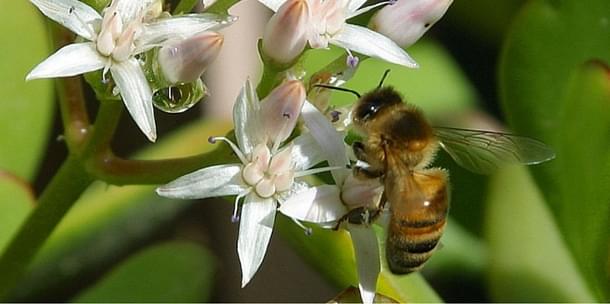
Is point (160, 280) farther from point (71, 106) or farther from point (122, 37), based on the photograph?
point (122, 37)

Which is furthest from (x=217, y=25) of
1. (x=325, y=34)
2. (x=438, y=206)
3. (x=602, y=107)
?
(x=602, y=107)

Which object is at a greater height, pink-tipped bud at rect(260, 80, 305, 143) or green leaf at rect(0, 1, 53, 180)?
pink-tipped bud at rect(260, 80, 305, 143)

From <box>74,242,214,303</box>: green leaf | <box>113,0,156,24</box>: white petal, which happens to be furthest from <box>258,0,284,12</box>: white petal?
<box>74,242,214,303</box>: green leaf

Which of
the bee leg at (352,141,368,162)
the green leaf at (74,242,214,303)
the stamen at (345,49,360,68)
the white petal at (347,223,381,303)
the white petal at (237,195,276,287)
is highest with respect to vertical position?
the stamen at (345,49,360,68)

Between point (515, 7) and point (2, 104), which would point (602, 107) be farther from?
point (2, 104)

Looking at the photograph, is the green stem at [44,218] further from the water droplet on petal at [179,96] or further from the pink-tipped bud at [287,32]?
the pink-tipped bud at [287,32]

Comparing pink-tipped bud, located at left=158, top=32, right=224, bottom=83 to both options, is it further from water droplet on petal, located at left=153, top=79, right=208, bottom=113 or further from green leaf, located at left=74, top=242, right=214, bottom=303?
green leaf, located at left=74, top=242, right=214, bottom=303

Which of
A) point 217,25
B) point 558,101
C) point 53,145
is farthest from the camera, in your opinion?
point 53,145

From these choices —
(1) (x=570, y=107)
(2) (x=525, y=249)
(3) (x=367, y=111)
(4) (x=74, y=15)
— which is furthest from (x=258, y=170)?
(2) (x=525, y=249)
